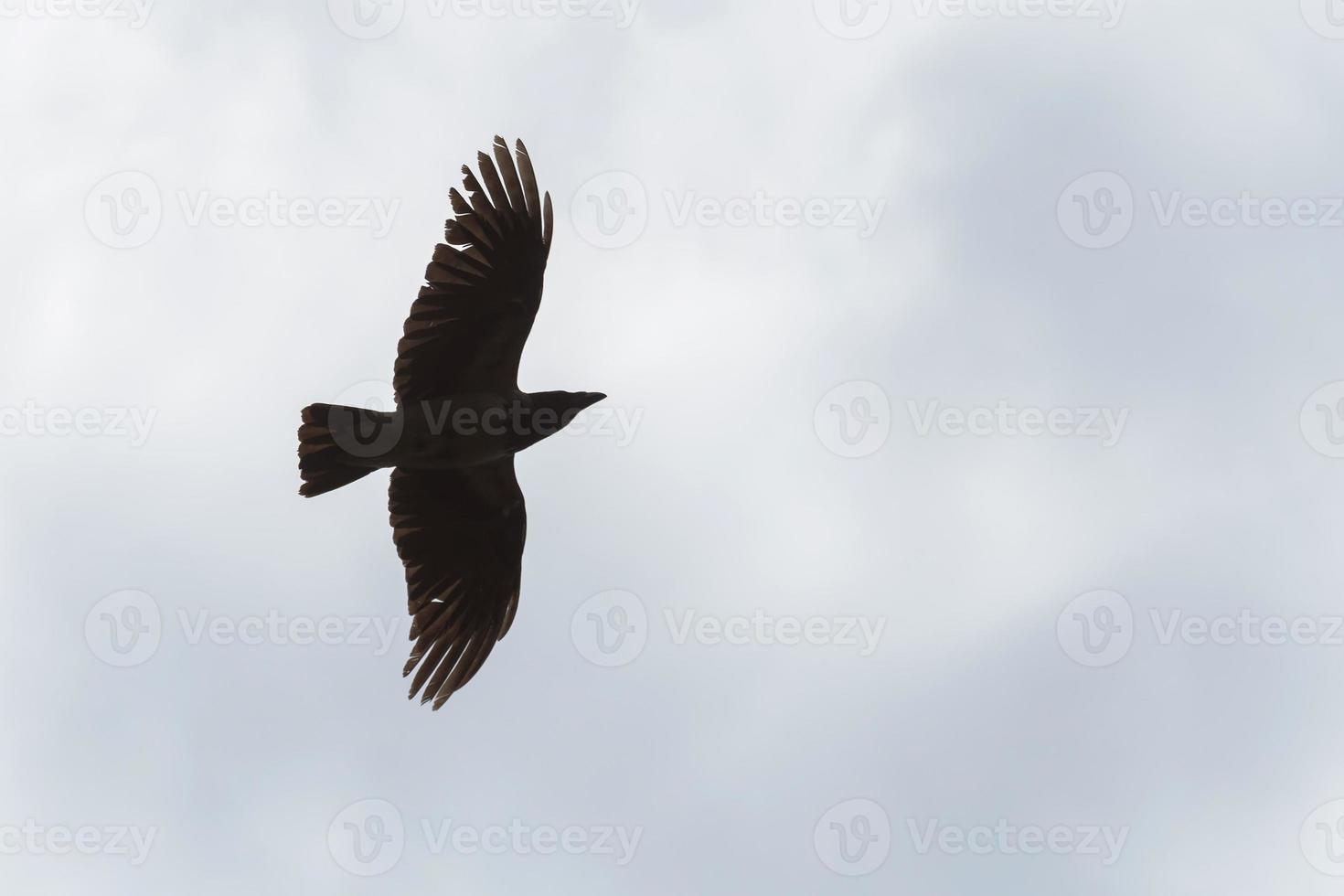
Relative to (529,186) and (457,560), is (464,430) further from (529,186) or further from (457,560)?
(529,186)

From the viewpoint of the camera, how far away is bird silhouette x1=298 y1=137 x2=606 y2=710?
1422 centimetres

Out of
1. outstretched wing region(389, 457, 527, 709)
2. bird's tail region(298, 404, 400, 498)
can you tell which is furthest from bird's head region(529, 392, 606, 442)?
bird's tail region(298, 404, 400, 498)

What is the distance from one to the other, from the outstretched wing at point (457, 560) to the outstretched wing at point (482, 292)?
1.36 meters

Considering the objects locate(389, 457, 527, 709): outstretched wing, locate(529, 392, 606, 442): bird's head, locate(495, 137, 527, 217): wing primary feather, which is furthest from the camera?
locate(389, 457, 527, 709): outstretched wing

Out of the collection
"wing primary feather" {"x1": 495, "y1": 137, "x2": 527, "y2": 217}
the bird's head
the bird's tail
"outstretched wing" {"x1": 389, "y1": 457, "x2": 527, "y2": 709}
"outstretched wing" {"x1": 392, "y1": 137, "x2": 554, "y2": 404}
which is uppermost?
"wing primary feather" {"x1": 495, "y1": 137, "x2": 527, "y2": 217}

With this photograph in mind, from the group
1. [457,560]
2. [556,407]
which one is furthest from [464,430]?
[457,560]

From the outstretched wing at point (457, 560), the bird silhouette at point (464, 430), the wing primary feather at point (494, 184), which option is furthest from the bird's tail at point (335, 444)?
the wing primary feather at point (494, 184)

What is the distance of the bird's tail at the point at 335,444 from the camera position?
557 inches

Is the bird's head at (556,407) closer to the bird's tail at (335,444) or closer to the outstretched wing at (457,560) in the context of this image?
the outstretched wing at (457,560)

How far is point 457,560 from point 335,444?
8.55 ft

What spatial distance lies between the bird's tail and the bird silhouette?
13 mm

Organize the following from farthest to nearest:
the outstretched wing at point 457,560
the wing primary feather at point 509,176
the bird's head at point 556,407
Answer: the outstretched wing at point 457,560 → the bird's head at point 556,407 → the wing primary feather at point 509,176

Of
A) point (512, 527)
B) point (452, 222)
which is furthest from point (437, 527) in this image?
point (452, 222)

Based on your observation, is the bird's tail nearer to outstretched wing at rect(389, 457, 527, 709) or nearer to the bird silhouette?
the bird silhouette
